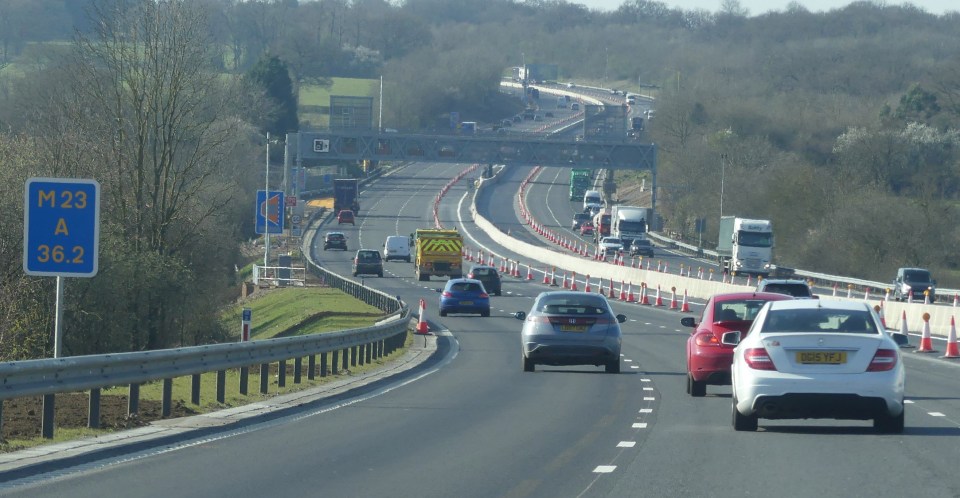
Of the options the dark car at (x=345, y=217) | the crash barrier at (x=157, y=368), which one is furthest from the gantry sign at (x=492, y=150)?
the crash barrier at (x=157, y=368)

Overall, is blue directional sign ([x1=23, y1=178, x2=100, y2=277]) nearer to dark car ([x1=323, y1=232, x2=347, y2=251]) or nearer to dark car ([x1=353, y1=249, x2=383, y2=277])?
dark car ([x1=353, y1=249, x2=383, y2=277])

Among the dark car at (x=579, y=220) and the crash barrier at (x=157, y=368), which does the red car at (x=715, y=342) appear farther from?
the dark car at (x=579, y=220)

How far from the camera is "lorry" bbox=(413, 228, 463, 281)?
68312mm

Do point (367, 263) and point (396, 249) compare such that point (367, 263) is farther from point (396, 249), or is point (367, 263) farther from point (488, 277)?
point (396, 249)

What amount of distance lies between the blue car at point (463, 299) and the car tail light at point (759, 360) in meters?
31.5

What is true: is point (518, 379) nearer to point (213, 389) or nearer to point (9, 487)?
point (213, 389)

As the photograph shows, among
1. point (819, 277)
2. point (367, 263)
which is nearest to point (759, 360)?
point (819, 277)

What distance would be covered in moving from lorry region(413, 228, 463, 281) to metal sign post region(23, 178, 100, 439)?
173ft

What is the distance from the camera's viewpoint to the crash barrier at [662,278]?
39438 mm

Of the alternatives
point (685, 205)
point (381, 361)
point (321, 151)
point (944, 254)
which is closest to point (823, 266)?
point (944, 254)

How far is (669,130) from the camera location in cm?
14588

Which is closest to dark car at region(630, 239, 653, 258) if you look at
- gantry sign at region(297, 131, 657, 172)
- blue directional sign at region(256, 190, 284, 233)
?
gantry sign at region(297, 131, 657, 172)

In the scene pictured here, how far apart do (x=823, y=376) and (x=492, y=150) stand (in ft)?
347

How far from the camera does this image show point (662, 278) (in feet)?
201
